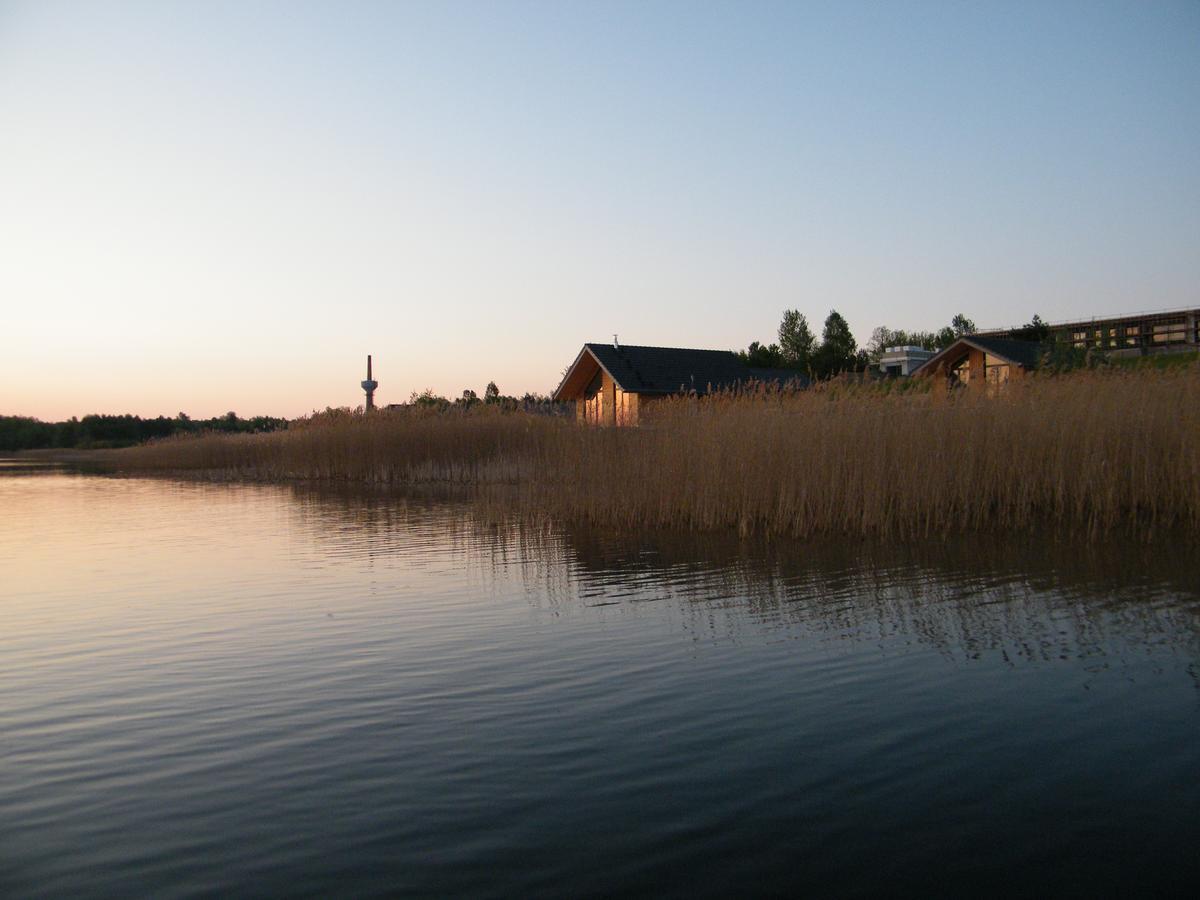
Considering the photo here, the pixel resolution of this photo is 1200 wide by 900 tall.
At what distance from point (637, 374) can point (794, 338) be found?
38.6 m

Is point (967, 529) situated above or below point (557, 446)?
below

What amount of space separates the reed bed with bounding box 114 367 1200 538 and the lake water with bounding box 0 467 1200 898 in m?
2.54

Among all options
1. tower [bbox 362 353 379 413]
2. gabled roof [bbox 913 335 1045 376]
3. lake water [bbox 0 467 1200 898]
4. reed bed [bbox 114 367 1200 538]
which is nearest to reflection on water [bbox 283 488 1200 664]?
lake water [bbox 0 467 1200 898]

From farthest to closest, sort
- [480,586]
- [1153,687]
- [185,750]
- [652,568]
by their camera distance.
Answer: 1. [652,568]
2. [480,586]
3. [1153,687]
4. [185,750]

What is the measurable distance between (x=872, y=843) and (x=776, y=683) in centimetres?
184

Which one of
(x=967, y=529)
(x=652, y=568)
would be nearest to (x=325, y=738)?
(x=652, y=568)

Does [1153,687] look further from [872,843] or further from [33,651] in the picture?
[33,651]

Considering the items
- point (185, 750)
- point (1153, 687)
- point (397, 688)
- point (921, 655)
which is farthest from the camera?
point (921, 655)

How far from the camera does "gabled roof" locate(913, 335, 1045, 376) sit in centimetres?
3262

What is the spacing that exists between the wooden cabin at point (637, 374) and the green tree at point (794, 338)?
31.4 metres

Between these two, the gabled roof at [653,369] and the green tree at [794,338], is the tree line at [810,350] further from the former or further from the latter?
the gabled roof at [653,369]

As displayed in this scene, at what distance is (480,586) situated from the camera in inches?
319

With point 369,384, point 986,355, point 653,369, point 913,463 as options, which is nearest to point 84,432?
point 369,384

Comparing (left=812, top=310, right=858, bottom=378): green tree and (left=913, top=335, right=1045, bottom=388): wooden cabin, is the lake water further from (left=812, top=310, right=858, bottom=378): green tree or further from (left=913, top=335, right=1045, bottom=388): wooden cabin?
(left=812, top=310, right=858, bottom=378): green tree
